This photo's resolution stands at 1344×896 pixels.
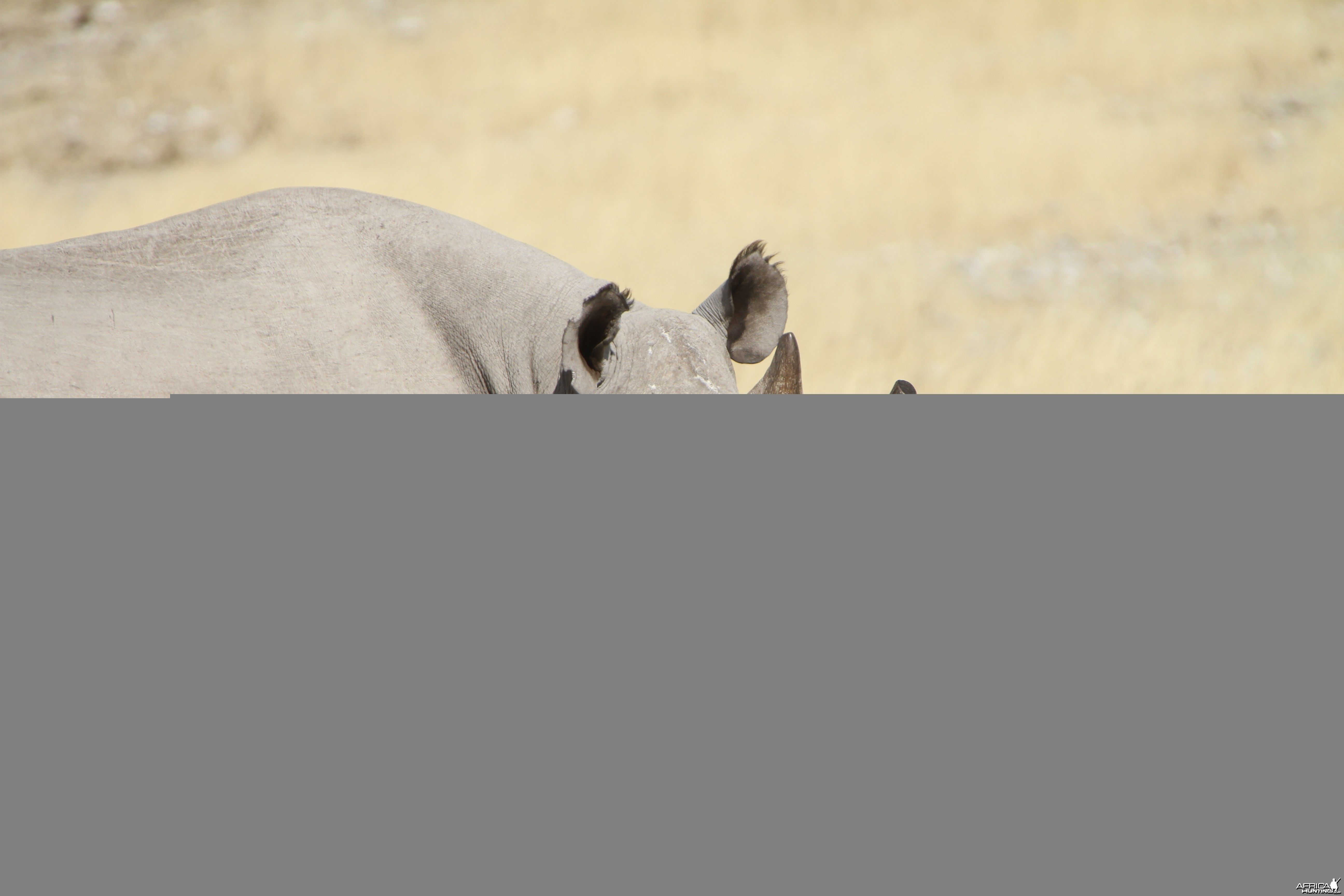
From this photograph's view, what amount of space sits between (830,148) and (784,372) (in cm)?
695

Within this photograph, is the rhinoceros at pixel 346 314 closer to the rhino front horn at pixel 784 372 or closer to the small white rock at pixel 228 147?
the rhino front horn at pixel 784 372

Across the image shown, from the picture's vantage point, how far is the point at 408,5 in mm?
10805

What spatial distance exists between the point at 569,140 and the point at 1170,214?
5.36m

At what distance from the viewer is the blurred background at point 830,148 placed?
29.2 feet

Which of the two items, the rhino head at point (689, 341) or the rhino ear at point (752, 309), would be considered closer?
the rhino head at point (689, 341)

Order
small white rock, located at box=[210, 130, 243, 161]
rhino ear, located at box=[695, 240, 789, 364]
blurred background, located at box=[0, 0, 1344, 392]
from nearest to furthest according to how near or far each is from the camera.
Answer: rhino ear, located at box=[695, 240, 789, 364], blurred background, located at box=[0, 0, 1344, 392], small white rock, located at box=[210, 130, 243, 161]

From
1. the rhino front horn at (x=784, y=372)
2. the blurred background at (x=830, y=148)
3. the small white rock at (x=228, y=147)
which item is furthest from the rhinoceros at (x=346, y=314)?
the small white rock at (x=228, y=147)

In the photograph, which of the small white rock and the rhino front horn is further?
the small white rock

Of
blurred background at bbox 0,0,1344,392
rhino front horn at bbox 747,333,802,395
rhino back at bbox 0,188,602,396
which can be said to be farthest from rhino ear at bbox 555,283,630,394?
blurred background at bbox 0,0,1344,392

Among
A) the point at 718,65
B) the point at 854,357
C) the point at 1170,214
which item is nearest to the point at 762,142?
the point at 718,65

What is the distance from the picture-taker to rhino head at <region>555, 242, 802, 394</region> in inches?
Result: 127

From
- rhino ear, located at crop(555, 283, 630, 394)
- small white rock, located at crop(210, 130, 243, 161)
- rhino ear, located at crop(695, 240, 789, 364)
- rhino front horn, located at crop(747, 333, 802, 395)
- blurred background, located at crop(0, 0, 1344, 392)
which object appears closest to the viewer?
rhino ear, located at crop(555, 283, 630, 394)

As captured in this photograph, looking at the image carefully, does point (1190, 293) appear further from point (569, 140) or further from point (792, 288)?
point (569, 140)

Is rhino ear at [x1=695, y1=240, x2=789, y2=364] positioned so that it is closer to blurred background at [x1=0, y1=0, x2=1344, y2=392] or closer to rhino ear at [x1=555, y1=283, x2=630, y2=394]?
rhino ear at [x1=555, y1=283, x2=630, y2=394]
